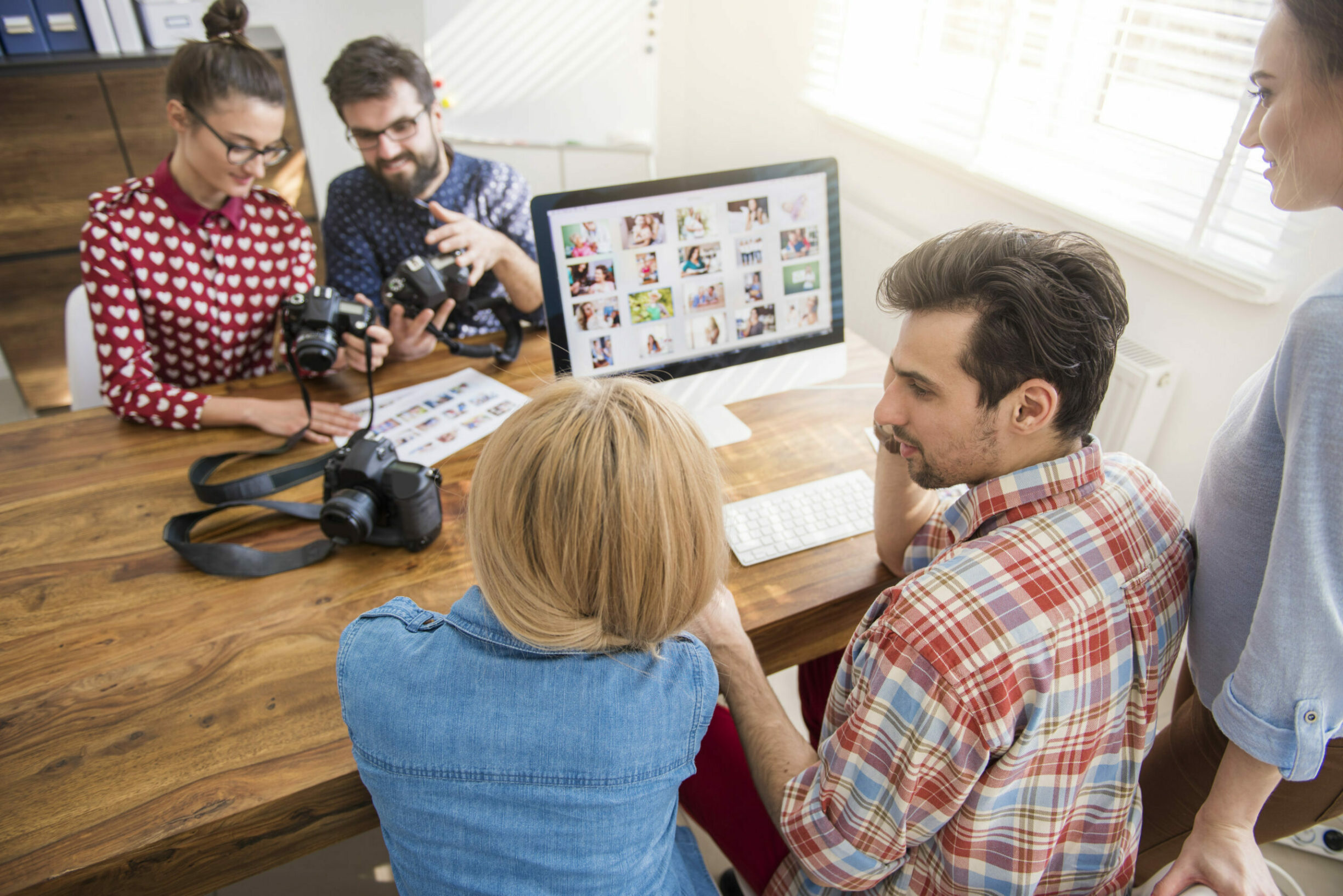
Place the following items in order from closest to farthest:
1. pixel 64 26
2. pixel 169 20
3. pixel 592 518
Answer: pixel 592 518 → pixel 64 26 → pixel 169 20

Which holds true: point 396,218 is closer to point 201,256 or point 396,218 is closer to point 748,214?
point 201,256

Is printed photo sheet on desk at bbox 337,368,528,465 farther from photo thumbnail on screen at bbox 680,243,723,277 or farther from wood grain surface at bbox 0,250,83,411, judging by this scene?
wood grain surface at bbox 0,250,83,411

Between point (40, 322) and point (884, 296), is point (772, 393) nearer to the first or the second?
point (884, 296)

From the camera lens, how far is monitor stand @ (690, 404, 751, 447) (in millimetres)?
1456

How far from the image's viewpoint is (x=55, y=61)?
2.56 meters

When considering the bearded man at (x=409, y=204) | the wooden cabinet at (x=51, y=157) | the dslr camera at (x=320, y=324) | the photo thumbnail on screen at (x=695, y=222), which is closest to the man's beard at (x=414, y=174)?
the bearded man at (x=409, y=204)

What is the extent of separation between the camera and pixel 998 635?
0.78m

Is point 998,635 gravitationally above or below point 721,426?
above

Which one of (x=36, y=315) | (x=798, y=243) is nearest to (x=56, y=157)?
(x=36, y=315)

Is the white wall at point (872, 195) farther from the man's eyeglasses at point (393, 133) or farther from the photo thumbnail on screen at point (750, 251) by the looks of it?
the man's eyeglasses at point (393, 133)

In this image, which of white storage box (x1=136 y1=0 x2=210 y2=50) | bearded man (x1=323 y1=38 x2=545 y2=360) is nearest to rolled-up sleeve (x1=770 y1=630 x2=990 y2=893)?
bearded man (x1=323 y1=38 x2=545 y2=360)

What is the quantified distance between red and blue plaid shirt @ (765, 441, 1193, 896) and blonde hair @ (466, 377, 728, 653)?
0.83 ft

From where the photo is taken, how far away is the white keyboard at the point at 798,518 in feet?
3.96

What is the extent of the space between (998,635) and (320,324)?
1.25 m
